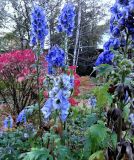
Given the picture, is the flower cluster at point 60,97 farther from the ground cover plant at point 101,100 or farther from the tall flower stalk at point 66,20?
the tall flower stalk at point 66,20

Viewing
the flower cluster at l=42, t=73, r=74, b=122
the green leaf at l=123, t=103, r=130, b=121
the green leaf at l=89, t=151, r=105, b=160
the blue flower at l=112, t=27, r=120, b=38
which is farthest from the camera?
the flower cluster at l=42, t=73, r=74, b=122

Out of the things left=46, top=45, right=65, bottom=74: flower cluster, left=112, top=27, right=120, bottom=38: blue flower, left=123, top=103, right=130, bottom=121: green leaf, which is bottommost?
left=123, top=103, right=130, bottom=121: green leaf

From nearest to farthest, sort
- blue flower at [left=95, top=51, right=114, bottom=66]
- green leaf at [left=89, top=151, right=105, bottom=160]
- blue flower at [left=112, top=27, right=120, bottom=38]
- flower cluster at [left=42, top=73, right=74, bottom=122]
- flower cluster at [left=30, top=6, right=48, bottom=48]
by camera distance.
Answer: blue flower at [left=112, top=27, right=120, bottom=38] < green leaf at [left=89, top=151, right=105, bottom=160] < flower cluster at [left=42, top=73, right=74, bottom=122] < blue flower at [left=95, top=51, right=114, bottom=66] < flower cluster at [left=30, top=6, right=48, bottom=48]

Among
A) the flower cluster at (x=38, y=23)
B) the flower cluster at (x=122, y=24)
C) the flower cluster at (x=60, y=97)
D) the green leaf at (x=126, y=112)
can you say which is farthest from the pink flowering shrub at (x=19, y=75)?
the green leaf at (x=126, y=112)

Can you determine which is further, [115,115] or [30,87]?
[30,87]

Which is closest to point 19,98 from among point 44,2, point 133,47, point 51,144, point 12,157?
point 12,157

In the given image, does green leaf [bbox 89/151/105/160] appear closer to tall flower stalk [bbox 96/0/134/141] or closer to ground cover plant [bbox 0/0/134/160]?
ground cover plant [bbox 0/0/134/160]

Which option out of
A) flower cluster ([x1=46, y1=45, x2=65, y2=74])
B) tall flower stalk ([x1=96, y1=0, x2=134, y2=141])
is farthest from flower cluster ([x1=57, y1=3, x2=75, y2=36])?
tall flower stalk ([x1=96, y1=0, x2=134, y2=141])

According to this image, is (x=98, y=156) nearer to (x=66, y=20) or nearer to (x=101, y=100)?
(x=101, y=100)

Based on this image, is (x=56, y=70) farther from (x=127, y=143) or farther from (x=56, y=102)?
(x=127, y=143)

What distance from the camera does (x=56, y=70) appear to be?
4.66 meters

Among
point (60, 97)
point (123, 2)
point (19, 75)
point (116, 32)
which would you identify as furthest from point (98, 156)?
point (19, 75)

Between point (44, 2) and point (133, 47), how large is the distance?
49.6 feet

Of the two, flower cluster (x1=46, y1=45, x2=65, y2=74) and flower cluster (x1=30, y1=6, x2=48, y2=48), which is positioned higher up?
flower cluster (x1=30, y1=6, x2=48, y2=48)
